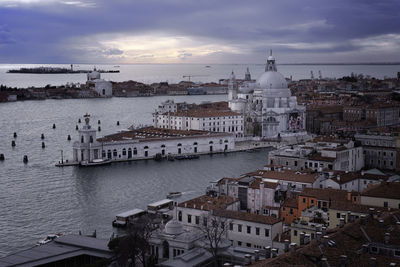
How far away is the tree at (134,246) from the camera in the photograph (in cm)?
852

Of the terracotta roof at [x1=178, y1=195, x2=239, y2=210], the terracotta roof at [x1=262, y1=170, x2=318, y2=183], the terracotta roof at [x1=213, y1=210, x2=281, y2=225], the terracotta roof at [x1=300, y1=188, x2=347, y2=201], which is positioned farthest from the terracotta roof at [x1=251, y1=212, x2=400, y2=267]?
the terracotta roof at [x1=262, y1=170, x2=318, y2=183]

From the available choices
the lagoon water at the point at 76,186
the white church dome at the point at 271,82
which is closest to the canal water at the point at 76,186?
the lagoon water at the point at 76,186

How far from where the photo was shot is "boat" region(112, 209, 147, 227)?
1230cm

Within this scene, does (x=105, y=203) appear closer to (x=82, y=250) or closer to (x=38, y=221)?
(x=38, y=221)

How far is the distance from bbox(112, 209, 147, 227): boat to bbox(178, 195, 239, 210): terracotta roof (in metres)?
1.80

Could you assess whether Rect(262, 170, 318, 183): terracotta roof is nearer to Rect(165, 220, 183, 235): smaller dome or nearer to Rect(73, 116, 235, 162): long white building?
Rect(165, 220, 183, 235): smaller dome

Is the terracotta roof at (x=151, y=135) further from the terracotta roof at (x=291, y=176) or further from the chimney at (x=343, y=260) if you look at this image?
the chimney at (x=343, y=260)

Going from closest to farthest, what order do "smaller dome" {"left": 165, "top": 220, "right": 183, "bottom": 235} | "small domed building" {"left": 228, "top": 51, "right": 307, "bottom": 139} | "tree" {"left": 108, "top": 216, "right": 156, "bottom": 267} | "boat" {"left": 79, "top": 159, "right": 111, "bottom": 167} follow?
"tree" {"left": 108, "top": 216, "right": 156, "bottom": 267} < "smaller dome" {"left": 165, "top": 220, "right": 183, "bottom": 235} < "boat" {"left": 79, "top": 159, "right": 111, "bottom": 167} < "small domed building" {"left": 228, "top": 51, "right": 307, "bottom": 139}

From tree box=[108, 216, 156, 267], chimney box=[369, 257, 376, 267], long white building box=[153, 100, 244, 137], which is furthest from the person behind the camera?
long white building box=[153, 100, 244, 137]

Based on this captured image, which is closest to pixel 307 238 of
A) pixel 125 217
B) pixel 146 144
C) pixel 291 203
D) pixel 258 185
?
pixel 291 203

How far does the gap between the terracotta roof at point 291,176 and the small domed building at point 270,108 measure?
16.7 meters

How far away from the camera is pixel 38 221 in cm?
1296

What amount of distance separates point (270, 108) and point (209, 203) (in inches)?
885

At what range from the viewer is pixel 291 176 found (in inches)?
497
